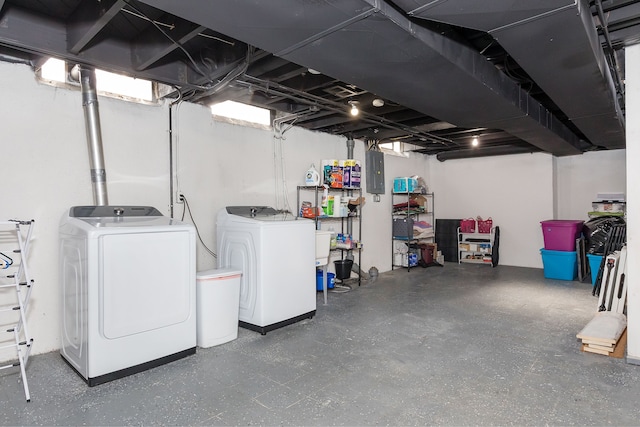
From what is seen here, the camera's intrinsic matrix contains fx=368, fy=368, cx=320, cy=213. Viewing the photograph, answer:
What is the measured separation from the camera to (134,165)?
3.66m

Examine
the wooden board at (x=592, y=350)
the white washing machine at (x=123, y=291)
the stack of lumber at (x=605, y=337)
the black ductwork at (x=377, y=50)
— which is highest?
the black ductwork at (x=377, y=50)

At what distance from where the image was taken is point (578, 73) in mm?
2760

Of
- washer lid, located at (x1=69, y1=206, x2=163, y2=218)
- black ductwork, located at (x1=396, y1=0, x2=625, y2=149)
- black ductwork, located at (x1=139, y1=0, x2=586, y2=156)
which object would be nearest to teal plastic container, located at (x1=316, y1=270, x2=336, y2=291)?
washer lid, located at (x1=69, y1=206, x2=163, y2=218)

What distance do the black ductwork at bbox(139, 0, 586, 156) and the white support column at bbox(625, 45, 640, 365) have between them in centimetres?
86

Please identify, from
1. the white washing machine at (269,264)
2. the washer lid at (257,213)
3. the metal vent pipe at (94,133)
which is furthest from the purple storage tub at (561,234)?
the metal vent pipe at (94,133)

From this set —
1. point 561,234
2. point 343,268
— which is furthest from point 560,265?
point 343,268

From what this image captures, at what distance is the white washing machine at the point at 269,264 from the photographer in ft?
11.9

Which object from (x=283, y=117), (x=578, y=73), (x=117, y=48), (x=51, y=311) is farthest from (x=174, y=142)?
(x=578, y=73)

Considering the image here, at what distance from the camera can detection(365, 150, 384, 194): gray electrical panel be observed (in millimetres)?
6480

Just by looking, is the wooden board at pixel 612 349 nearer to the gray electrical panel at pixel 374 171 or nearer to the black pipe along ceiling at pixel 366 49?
the black pipe along ceiling at pixel 366 49

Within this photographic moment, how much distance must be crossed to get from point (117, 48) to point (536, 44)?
3.26m

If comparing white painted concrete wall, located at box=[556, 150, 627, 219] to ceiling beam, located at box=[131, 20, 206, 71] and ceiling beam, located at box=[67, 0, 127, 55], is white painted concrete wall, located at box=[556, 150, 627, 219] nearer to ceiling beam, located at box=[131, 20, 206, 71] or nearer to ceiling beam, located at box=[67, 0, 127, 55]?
ceiling beam, located at box=[131, 20, 206, 71]

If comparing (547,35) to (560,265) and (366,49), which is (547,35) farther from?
(560,265)

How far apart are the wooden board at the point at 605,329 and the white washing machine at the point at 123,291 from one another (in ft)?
11.1
